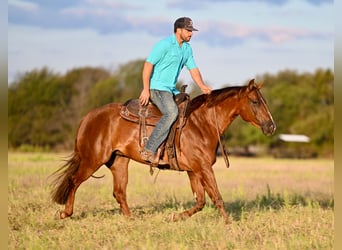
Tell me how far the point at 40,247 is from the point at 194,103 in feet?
11.8

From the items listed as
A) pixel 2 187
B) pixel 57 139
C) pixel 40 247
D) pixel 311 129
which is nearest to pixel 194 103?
pixel 40 247

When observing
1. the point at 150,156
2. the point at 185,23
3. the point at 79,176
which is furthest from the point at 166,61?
the point at 79,176

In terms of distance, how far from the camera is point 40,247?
6.23 m

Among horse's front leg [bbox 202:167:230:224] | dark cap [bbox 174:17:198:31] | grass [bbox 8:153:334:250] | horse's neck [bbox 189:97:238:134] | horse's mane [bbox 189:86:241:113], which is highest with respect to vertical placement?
dark cap [bbox 174:17:198:31]

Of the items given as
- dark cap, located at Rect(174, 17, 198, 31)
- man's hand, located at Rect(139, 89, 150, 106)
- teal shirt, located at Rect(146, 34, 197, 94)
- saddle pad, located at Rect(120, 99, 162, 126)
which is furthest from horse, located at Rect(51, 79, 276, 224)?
dark cap, located at Rect(174, 17, 198, 31)

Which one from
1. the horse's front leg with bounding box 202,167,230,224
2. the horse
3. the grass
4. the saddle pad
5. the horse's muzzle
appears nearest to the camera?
the grass

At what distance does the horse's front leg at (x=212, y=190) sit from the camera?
26.3 ft

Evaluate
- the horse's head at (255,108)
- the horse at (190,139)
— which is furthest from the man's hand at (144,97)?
the horse's head at (255,108)

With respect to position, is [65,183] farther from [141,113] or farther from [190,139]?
[190,139]

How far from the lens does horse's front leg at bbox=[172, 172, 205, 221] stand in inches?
322

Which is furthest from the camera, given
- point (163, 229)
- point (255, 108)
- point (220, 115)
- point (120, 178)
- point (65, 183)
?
point (120, 178)

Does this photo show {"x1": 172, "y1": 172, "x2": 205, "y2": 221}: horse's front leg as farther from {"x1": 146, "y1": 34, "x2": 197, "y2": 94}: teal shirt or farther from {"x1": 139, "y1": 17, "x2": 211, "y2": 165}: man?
{"x1": 146, "y1": 34, "x2": 197, "y2": 94}: teal shirt

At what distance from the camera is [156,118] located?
8602 millimetres

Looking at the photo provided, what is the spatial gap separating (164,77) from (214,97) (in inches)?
34.1
